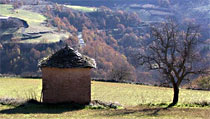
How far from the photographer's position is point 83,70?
92.8 ft

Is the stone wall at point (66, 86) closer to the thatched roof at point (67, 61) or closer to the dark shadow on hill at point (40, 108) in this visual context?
the thatched roof at point (67, 61)

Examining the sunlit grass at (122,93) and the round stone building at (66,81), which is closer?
the round stone building at (66,81)

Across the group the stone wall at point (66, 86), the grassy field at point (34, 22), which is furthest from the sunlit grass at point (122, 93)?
the grassy field at point (34, 22)

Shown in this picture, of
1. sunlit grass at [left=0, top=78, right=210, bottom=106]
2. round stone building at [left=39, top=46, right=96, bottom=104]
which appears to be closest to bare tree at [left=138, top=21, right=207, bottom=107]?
round stone building at [left=39, top=46, right=96, bottom=104]

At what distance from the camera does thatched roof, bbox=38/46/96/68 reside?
2808 cm

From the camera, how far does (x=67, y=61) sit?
1112 inches

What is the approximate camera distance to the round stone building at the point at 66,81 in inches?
1107

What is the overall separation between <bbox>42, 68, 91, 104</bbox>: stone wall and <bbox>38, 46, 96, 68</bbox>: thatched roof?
33 cm

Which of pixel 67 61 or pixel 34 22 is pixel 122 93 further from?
pixel 34 22

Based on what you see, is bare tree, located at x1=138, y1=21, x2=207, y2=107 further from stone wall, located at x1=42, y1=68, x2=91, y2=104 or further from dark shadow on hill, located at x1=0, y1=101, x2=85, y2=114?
dark shadow on hill, located at x1=0, y1=101, x2=85, y2=114

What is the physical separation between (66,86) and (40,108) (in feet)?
9.31

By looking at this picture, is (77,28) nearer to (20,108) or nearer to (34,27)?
(34,27)

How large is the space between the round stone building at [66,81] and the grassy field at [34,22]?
337 ft

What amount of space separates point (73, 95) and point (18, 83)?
24.9 metres
